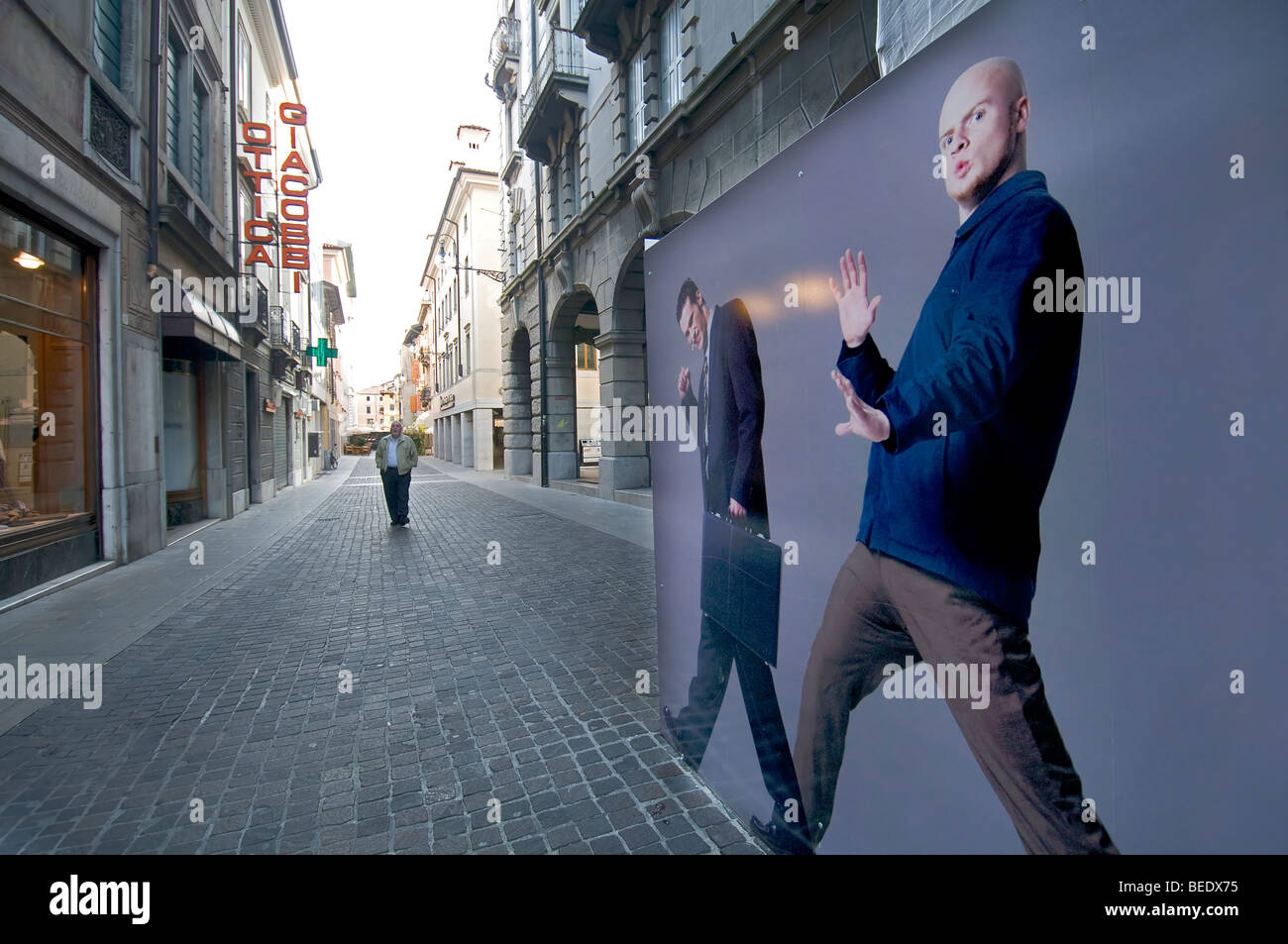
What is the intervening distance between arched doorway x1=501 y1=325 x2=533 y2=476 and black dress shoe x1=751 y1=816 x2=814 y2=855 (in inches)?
820

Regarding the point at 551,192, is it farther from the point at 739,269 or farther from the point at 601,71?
the point at 739,269

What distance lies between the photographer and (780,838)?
238 centimetres

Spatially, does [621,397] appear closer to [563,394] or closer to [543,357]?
[563,394]

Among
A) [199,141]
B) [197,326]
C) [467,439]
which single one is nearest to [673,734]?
[197,326]

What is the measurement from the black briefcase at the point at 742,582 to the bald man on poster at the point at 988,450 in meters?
0.58

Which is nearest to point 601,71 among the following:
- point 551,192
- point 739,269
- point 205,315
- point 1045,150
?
point 551,192

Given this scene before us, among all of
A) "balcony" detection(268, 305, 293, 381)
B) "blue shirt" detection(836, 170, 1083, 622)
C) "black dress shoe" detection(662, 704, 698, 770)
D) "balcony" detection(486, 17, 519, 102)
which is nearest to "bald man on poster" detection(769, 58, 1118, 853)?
"blue shirt" detection(836, 170, 1083, 622)

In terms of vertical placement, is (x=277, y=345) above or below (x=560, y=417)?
above

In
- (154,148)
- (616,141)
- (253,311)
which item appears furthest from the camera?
(253,311)

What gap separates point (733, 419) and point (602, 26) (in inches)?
558

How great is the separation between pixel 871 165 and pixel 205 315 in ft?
40.6

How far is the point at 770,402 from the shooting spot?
2.28 metres

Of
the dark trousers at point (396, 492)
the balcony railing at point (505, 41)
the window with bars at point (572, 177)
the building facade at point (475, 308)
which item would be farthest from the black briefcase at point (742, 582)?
the building facade at point (475, 308)

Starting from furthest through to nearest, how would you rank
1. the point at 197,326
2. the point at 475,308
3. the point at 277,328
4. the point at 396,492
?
1. the point at 475,308
2. the point at 277,328
3. the point at 396,492
4. the point at 197,326
